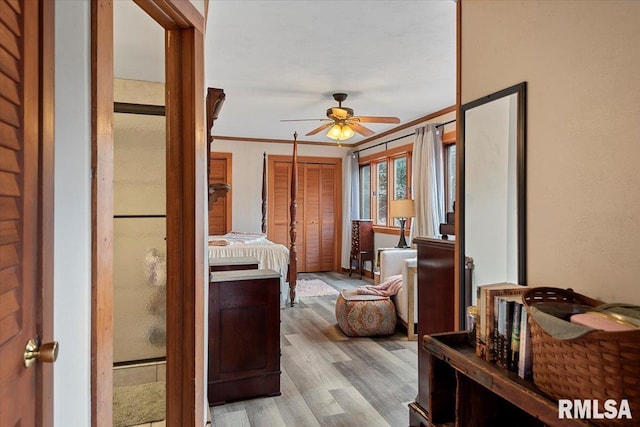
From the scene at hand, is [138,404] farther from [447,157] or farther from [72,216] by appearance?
[447,157]

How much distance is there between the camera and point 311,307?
4641 mm

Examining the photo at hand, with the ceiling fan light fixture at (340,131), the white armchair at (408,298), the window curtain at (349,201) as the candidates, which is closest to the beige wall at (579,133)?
the white armchair at (408,298)

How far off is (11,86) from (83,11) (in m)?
0.42

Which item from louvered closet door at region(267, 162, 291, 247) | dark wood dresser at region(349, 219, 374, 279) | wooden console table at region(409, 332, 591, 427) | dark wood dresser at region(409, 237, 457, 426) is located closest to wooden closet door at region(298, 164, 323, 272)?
louvered closet door at region(267, 162, 291, 247)

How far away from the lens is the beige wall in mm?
1142

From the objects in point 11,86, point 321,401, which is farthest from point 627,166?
point 321,401

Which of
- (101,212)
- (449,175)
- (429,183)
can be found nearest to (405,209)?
(429,183)

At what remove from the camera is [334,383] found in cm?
265

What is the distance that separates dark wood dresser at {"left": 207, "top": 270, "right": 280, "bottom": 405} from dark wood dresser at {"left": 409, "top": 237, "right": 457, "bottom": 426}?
0.93 metres

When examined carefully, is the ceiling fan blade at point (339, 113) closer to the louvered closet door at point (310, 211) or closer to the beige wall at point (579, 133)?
the beige wall at point (579, 133)

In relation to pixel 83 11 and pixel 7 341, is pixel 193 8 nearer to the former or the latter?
pixel 83 11

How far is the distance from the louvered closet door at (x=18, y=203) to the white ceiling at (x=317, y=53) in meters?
1.21

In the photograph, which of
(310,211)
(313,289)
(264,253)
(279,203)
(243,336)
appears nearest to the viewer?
(243,336)

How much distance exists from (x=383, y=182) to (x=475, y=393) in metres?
5.30
